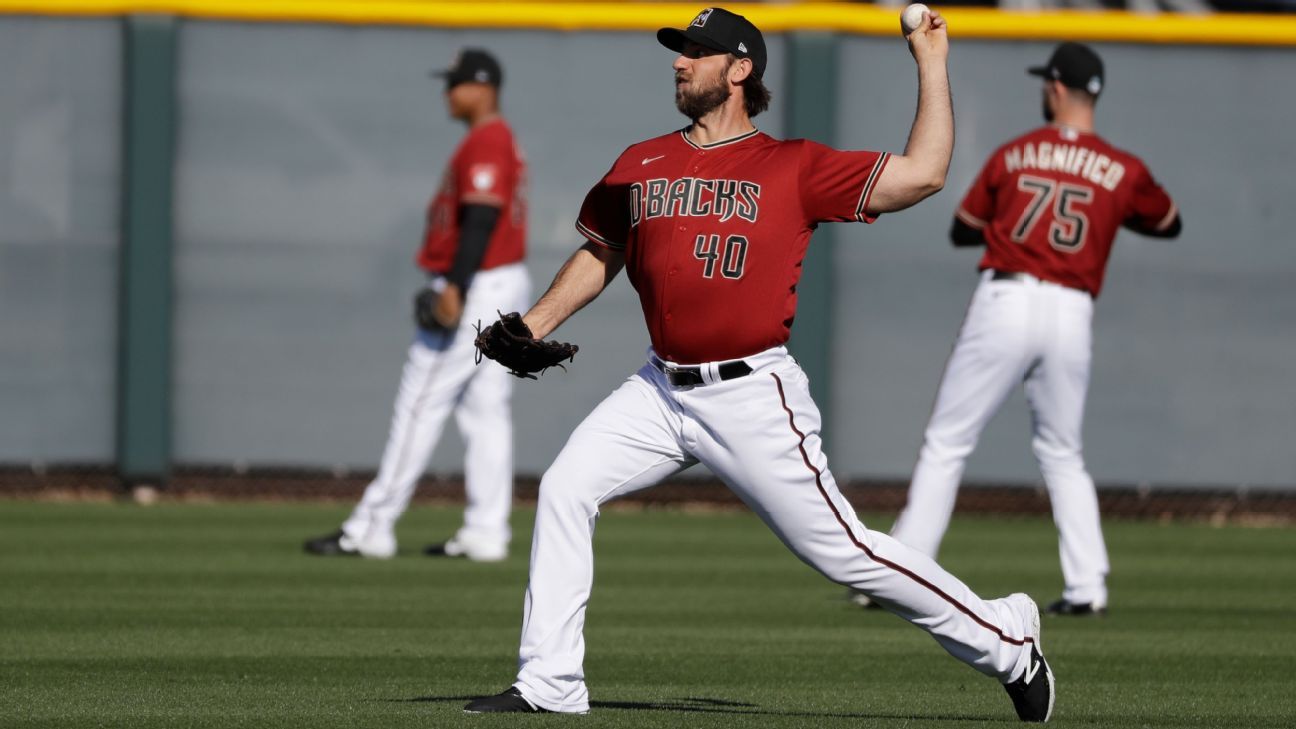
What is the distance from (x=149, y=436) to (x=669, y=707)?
345 inches

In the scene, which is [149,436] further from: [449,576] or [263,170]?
[449,576]

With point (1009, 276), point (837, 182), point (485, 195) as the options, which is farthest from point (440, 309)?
point (837, 182)

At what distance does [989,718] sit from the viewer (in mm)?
6234

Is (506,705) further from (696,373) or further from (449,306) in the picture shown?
Answer: (449,306)

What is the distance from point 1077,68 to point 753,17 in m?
5.19

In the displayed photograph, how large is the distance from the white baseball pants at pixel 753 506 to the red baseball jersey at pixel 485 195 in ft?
15.8

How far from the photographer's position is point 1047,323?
29.5 ft

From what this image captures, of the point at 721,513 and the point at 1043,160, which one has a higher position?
the point at 1043,160

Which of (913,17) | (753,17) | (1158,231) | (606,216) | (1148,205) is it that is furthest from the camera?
(753,17)

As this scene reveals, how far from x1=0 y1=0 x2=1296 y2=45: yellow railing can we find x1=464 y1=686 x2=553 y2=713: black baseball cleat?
895cm

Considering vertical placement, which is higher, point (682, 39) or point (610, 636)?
point (682, 39)

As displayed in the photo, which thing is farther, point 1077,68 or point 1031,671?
point 1077,68

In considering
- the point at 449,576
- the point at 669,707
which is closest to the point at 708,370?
the point at 669,707

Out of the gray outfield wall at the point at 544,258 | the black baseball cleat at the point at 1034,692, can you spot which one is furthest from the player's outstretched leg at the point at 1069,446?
the gray outfield wall at the point at 544,258
